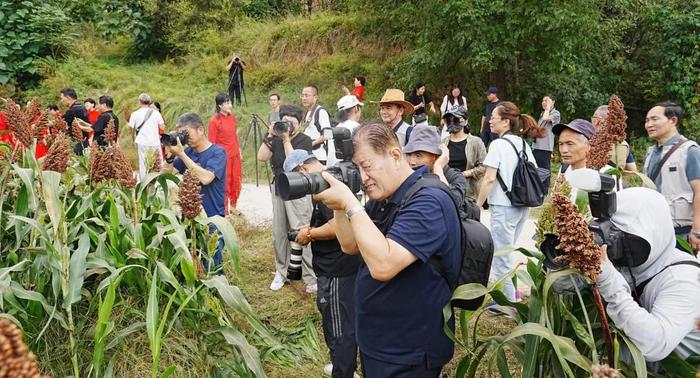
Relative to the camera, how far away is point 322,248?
11.2 ft

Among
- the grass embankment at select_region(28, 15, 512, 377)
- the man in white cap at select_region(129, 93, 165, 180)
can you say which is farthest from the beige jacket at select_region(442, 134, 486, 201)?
the grass embankment at select_region(28, 15, 512, 377)

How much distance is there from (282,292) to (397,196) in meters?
2.78

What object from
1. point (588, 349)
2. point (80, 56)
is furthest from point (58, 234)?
point (80, 56)

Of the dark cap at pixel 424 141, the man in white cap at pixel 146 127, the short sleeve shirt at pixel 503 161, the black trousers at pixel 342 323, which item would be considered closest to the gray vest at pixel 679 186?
the short sleeve shirt at pixel 503 161

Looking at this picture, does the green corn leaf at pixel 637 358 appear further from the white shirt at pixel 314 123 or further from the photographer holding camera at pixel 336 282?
the white shirt at pixel 314 123

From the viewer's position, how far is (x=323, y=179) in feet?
7.43

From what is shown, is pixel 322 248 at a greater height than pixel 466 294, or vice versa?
pixel 466 294

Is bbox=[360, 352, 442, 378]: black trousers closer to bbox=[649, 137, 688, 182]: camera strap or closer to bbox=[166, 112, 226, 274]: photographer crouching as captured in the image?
bbox=[166, 112, 226, 274]: photographer crouching

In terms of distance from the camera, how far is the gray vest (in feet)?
12.3

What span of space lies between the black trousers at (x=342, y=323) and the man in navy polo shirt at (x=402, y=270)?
3.03ft

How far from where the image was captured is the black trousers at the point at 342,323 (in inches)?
132

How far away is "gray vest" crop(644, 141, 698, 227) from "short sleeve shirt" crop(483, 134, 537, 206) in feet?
3.33

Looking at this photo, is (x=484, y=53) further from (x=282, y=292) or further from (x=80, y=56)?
(x=80, y=56)

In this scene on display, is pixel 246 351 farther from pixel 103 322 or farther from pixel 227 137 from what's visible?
pixel 227 137
